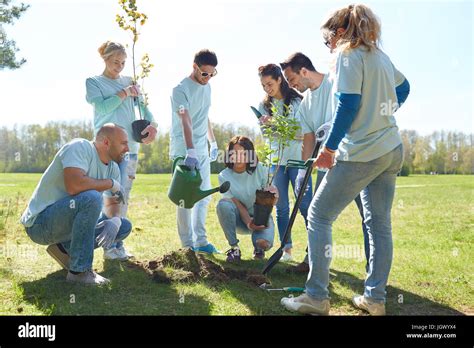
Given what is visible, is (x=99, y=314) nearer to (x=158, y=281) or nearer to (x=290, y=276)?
(x=158, y=281)


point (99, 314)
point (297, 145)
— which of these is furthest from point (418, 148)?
point (99, 314)

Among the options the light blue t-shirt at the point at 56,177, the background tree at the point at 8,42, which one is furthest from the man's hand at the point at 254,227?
the background tree at the point at 8,42

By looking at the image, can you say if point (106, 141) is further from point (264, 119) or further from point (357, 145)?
point (357, 145)

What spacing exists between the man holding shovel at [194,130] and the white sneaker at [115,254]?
59cm

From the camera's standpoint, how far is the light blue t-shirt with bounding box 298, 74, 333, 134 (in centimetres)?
390

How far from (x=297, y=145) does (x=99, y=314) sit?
2.26 meters

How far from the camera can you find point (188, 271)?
3854 mm

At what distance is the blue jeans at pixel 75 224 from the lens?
347 cm

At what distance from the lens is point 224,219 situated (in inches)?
177

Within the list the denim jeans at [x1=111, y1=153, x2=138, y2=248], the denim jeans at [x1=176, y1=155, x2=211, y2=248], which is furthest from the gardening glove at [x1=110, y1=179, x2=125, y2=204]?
the denim jeans at [x1=176, y1=155, x2=211, y2=248]

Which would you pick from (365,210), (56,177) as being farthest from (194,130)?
(365,210)

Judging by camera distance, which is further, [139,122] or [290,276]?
[139,122]

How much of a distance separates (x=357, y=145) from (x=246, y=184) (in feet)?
6.30
